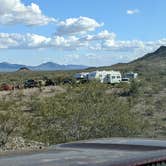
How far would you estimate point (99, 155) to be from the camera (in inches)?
150

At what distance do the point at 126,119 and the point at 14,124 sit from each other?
3.35 metres

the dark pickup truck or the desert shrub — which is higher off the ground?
the dark pickup truck

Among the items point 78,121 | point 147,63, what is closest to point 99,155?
point 78,121

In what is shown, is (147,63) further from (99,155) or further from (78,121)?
(99,155)

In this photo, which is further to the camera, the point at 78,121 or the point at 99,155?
the point at 78,121

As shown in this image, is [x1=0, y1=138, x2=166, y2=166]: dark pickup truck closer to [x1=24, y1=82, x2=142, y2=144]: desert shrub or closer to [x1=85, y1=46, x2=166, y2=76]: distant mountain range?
[x1=24, y1=82, x2=142, y2=144]: desert shrub

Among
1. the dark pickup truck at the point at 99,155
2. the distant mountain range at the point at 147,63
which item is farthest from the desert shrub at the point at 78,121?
the distant mountain range at the point at 147,63

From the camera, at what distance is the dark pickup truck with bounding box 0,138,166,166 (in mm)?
3477

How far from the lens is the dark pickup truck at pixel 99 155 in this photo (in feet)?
11.4

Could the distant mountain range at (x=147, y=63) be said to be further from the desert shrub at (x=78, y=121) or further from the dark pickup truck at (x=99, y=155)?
the dark pickup truck at (x=99, y=155)

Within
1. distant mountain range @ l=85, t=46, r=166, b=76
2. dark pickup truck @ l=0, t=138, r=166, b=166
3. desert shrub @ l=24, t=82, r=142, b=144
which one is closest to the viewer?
dark pickup truck @ l=0, t=138, r=166, b=166

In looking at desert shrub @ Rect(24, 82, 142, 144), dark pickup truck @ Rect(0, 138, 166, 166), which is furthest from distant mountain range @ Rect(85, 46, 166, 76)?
dark pickup truck @ Rect(0, 138, 166, 166)

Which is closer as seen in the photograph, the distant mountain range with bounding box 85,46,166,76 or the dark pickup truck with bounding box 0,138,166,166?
the dark pickup truck with bounding box 0,138,166,166

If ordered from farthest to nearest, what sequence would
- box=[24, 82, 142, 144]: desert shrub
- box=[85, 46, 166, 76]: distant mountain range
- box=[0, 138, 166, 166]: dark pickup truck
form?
box=[85, 46, 166, 76]: distant mountain range → box=[24, 82, 142, 144]: desert shrub → box=[0, 138, 166, 166]: dark pickup truck
